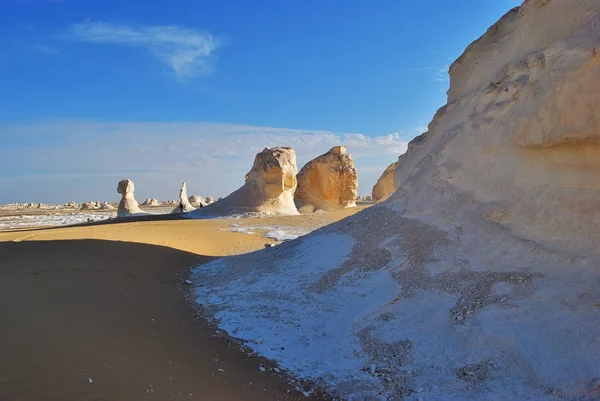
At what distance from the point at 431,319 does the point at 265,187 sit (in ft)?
55.7

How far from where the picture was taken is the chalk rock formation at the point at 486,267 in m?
3.98

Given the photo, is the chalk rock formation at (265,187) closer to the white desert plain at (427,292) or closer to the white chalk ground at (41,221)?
the white chalk ground at (41,221)

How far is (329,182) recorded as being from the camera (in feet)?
88.9

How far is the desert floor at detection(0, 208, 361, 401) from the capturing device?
3.61 meters

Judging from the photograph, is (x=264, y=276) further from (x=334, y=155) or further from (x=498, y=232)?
(x=334, y=155)

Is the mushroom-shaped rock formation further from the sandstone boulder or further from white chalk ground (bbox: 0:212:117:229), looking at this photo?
white chalk ground (bbox: 0:212:117:229)

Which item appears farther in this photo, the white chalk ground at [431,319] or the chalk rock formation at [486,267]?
the chalk rock formation at [486,267]

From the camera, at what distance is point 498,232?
5375 millimetres

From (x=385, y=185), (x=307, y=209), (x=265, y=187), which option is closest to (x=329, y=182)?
(x=307, y=209)

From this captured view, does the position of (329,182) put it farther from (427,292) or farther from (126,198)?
(427,292)

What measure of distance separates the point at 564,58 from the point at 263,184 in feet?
56.3

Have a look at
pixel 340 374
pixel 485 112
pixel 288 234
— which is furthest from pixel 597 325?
pixel 288 234

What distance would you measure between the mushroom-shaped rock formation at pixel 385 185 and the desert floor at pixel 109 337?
63.8ft

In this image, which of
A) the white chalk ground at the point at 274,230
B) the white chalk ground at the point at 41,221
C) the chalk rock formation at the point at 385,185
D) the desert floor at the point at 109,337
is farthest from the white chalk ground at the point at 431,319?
the white chalk ground at the point at 41,221
